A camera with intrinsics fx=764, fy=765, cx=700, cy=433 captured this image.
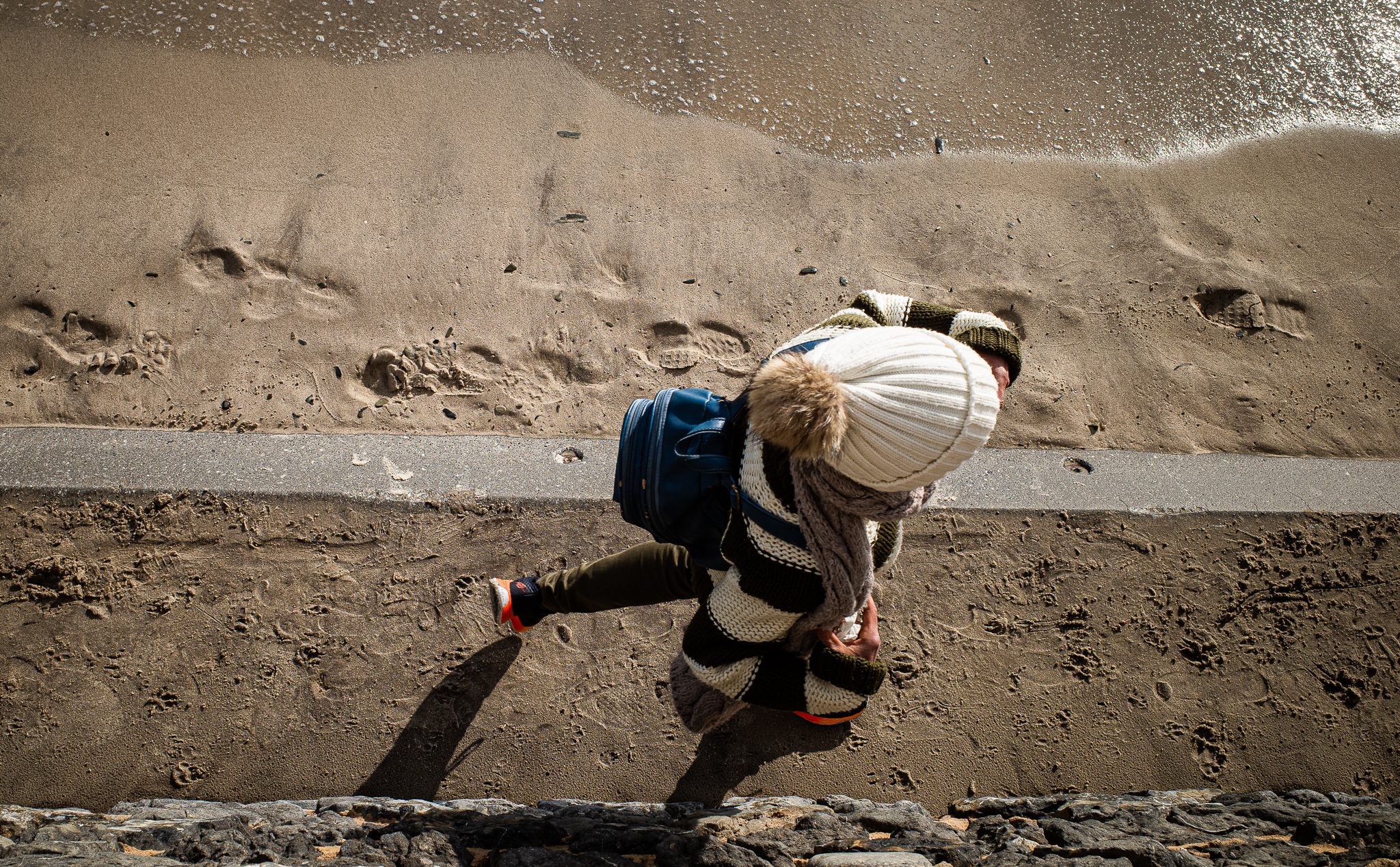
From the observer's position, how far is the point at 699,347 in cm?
322

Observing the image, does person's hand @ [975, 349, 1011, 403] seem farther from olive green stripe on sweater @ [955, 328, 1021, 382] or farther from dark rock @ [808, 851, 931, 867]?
dark rock @ [808, 851, 931, 867]

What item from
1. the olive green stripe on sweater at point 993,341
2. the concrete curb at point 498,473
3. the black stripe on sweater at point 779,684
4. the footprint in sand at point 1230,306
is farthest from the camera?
the footprint in sand at point 1230,306

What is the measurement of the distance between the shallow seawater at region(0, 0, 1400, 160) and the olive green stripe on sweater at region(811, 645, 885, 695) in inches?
112

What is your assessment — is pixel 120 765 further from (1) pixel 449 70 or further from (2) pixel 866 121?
(2) pixel 866 121

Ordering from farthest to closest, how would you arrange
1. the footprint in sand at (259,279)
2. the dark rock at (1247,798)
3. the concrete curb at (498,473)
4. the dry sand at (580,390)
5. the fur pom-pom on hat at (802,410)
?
1. the footprint in sand at (259,279)
2. the concrete curb at (498,473)
3. the dry sand at (580,390)
4. the dark rock at (1247,798)
5. the fur pom-pom on hat at (802,410)

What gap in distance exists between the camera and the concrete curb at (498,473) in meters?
2.77

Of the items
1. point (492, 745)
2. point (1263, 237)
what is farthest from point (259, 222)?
point (1263, 237)

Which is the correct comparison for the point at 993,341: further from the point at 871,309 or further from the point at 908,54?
the point at 908,54

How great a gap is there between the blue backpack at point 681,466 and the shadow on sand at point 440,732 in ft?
3.87

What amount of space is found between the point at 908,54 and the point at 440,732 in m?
4.04

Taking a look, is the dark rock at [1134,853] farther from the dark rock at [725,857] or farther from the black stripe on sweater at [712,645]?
the black stripe on sweater at [712,645]

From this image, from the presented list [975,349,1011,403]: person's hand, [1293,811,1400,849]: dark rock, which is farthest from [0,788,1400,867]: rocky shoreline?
[975,349,1011,403]: person's hand

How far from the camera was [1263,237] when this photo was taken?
3.72 meters

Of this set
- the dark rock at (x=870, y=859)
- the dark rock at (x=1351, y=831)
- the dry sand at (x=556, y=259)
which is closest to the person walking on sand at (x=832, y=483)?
Answer: the dark rock at (x=870, y=859)
